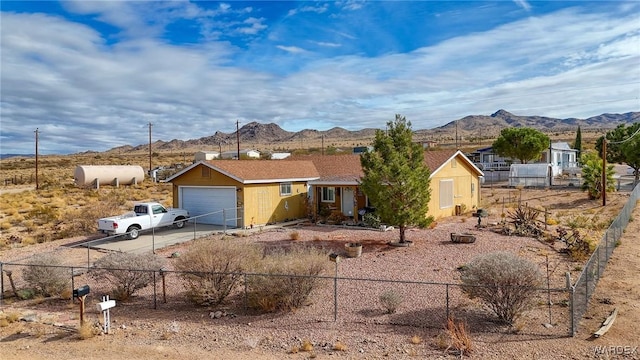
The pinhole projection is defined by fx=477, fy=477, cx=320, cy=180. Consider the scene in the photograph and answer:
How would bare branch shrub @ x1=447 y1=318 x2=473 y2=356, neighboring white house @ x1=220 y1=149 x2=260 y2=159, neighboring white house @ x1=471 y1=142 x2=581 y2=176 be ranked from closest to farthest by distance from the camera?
1. bare branch shrub @ x1=447 y1=318 x2=473 y2=356
2. neighboring white house @ x1=220 y1=149 x2=260 y2=159
3. neighboring white house @ x1=471 y1=142 x2=581 y2=176

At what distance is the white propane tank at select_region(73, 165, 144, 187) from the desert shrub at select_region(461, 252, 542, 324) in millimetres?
49659

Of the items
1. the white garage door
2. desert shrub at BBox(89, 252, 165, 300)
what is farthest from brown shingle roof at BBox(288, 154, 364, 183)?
desert shrub at BBox(89, 252, 165, 300)

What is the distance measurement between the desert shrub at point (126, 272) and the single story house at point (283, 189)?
433 inches

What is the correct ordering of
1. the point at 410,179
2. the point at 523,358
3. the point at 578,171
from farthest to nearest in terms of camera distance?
1. the point at 578,171
2. the point at 410,179
3. the point at 523,358

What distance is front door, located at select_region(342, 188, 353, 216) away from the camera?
2816 cm

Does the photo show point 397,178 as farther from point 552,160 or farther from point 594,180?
point 552,160

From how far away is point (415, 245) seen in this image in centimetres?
2042

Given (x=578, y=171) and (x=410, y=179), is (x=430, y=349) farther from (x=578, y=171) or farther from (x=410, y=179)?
(x=578, y=171)

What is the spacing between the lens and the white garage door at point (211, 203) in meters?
26.3

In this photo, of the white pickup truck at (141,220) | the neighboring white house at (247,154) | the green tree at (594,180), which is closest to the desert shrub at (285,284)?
the white pickup truck at (141,220)

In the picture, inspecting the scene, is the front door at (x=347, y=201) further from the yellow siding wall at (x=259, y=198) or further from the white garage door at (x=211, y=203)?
the white garage door at (x=211, y=203)

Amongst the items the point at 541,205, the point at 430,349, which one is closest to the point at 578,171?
the point at 541,205

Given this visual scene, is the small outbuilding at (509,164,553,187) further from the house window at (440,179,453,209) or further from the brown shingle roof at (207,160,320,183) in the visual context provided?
the brown shingle roof at (207,160,320,183)

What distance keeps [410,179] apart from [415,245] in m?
2.91
